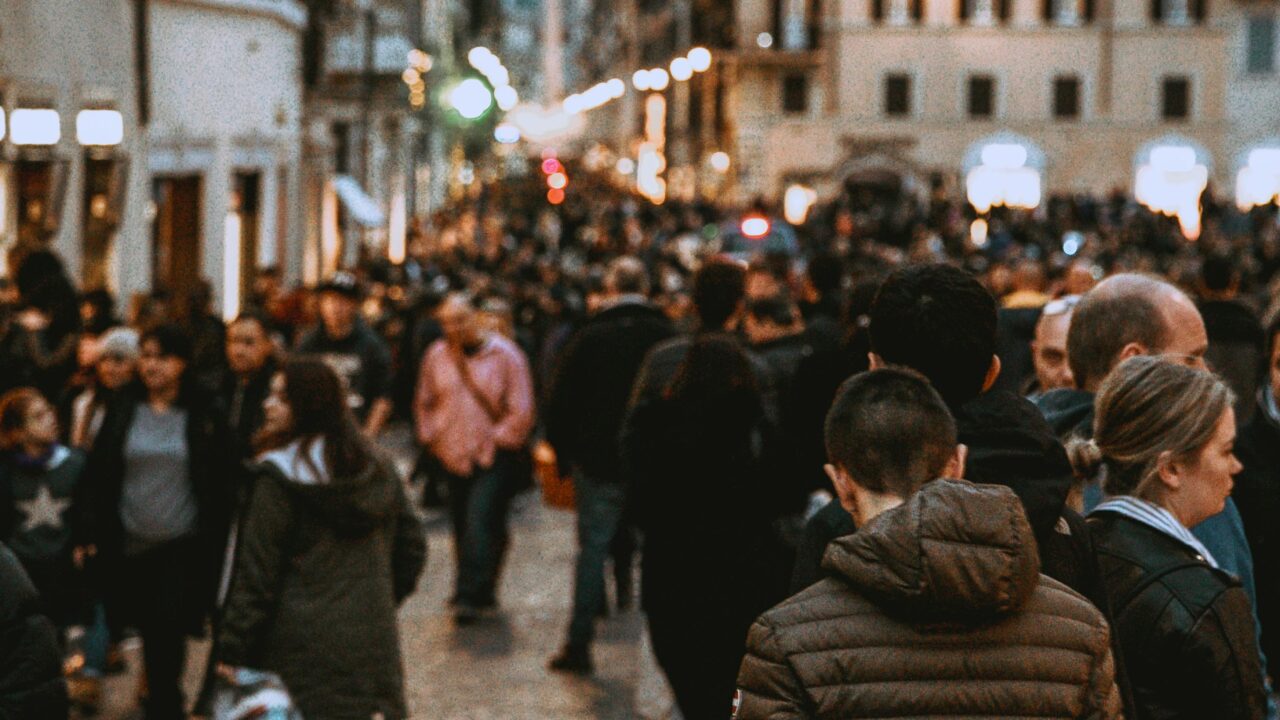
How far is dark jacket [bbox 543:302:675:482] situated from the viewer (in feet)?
34.6

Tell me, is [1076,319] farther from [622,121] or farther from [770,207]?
[622,121]

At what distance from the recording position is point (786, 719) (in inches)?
142

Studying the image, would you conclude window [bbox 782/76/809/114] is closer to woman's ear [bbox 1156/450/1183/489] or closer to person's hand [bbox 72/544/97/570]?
person's hand [bbox 72/544/97/570]

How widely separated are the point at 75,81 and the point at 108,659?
1033cm

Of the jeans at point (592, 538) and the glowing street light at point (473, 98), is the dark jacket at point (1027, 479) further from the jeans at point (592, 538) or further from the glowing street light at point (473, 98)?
the glowing street light at point (473, 98)

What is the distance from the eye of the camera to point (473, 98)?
24688 millimetres

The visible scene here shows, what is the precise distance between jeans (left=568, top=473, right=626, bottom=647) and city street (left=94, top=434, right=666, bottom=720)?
0.24 m

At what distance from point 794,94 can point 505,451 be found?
54.2 meters

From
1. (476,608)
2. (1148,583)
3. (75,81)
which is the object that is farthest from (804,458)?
(75,81)

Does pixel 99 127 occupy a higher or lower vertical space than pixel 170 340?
higher

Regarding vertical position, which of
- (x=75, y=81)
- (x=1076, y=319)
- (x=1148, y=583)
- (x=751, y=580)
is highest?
(x=75, y=81)

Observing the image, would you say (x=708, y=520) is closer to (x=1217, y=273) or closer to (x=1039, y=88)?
(x=1217, y=273)

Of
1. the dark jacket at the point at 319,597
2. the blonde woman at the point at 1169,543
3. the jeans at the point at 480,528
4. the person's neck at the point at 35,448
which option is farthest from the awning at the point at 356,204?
the blonde woman at the point at 1169,543

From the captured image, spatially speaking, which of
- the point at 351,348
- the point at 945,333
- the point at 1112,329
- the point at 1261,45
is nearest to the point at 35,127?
the point at 351,348
